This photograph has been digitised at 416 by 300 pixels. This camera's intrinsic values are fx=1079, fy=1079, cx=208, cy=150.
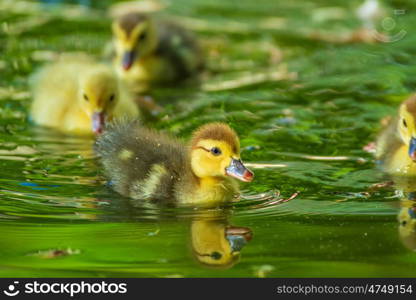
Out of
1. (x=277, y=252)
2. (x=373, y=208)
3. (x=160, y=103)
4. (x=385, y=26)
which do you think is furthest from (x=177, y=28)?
(x=277, y=252)

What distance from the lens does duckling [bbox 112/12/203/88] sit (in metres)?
8.77

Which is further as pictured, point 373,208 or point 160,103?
point 160,103

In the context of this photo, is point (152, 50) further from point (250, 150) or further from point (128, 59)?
point (250, 150)

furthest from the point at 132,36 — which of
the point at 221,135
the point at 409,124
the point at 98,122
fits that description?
the point at 221,135

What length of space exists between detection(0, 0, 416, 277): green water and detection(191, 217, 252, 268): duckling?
4cm

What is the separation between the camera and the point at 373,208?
5.62 metres

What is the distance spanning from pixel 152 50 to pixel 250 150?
2.63 metres

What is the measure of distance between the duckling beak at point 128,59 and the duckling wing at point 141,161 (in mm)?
2639

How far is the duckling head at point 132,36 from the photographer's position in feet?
28.6

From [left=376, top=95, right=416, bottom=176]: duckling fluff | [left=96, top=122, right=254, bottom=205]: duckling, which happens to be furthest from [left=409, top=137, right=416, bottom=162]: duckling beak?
[left=96, top=122, right=254, bottom=205]: duckling

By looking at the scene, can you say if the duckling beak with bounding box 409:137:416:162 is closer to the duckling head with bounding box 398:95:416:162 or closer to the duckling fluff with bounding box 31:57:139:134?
the duckling head with bounding box 398:95:416:162

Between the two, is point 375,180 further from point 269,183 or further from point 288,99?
point 288,99

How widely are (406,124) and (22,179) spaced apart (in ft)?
7.26

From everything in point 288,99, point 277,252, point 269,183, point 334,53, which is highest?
point 334,53
